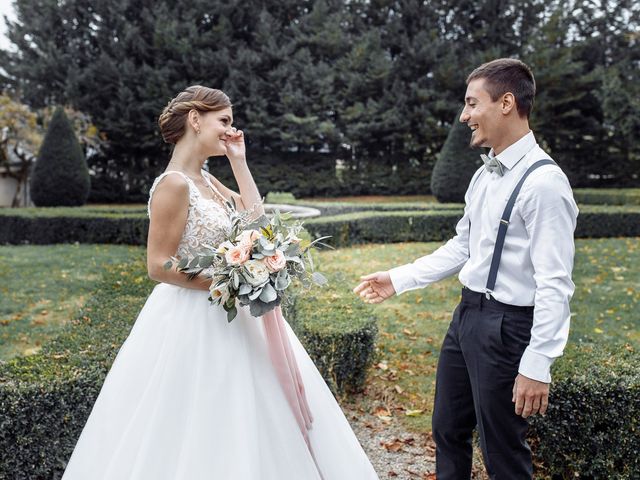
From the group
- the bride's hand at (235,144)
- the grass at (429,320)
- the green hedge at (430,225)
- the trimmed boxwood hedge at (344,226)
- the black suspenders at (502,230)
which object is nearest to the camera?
the black suspenders at (502,230)

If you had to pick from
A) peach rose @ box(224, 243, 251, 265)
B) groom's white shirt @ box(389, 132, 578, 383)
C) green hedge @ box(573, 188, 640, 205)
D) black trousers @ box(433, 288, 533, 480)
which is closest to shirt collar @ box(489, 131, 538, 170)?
groom's white shirt @ box(389, 132, 578, 383)

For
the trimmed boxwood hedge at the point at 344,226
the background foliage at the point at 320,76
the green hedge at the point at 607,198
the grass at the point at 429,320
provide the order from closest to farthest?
the grass at the point at 429,320, the trimmed boxwood hedge at the point at 344,226, the green hedge at the point at 607,198, the background foliage at the point at 320,76

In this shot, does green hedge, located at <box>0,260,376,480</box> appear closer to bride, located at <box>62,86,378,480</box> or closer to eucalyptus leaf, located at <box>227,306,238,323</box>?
bride, located at <box>62,86,378,480</box>

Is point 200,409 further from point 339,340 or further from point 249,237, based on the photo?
point 339,340

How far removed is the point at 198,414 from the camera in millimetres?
2350

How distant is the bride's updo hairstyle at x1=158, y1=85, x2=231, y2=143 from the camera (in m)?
2.64

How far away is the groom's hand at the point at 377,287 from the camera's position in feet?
9.36

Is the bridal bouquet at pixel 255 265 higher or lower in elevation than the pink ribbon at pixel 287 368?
higher

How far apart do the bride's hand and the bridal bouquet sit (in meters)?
0.54

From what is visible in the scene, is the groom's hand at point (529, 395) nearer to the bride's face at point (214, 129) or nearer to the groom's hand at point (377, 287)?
the groom's hand at point (377, 287)

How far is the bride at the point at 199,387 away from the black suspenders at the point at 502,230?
99cm

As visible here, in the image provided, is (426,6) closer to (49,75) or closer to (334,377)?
(49,75)

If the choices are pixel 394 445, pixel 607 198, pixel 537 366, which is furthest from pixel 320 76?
pixel 537 366

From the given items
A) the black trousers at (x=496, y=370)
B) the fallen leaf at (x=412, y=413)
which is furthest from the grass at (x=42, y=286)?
the black trousers at (x=496, y=370)
